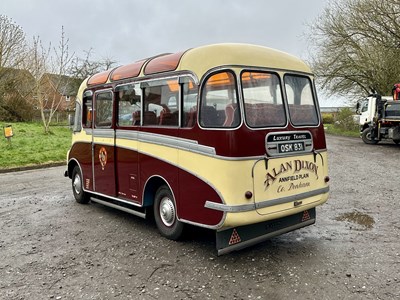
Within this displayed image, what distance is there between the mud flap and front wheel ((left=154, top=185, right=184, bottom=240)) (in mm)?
939

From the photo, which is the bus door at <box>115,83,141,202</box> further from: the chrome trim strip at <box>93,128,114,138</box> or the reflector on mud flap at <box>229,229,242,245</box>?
the reflector on mud flap at <box>229,229,242,245</box>

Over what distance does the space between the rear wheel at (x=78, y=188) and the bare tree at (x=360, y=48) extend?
19.4m

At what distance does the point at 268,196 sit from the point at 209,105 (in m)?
1.34

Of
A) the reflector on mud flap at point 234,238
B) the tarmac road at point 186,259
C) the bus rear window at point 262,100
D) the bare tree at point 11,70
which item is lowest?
the tarmac road at point 186,259

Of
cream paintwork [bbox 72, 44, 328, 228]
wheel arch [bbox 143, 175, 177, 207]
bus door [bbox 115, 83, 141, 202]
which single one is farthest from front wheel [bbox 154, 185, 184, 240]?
cream paintwork [bbox 72, 44, 328, 228]

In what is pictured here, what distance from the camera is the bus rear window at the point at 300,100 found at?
486 centimetres

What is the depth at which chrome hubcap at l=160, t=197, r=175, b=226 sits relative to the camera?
202 inches

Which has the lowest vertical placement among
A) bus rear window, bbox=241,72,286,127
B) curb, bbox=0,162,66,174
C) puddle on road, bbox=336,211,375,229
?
curb, bbox=0,162,66,174

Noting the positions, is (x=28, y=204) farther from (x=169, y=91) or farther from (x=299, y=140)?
(x=299, y=140)

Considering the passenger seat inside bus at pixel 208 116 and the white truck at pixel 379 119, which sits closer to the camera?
the passenger seat inside bus at pixel 208 116

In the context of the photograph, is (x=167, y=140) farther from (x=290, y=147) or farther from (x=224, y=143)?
(x=290, y=147)

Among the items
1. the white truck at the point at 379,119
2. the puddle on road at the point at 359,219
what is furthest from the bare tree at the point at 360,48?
the puddle on road at the point at 359,219

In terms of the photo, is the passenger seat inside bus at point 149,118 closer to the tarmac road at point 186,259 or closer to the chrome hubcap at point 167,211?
the chrome hubcap at point 167,211

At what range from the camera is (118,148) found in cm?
610
